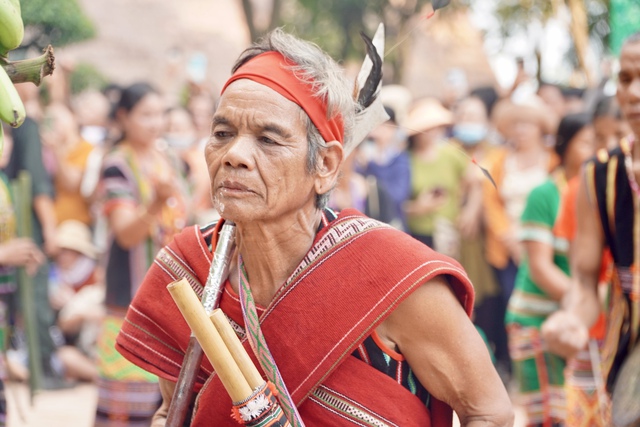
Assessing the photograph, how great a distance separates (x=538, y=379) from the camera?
5871mm

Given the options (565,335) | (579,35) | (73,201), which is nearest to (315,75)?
(565,335)

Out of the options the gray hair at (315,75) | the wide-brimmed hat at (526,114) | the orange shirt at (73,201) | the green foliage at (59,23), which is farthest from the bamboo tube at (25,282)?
the green foliage at (59,23)

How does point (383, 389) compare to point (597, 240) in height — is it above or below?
above

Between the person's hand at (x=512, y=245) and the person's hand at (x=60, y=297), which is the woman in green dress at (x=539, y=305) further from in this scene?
the person's hand at (x=60, y=297)

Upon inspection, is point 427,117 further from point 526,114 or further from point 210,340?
point 210,340

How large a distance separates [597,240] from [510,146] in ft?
15.0

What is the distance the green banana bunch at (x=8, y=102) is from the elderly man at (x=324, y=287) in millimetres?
671

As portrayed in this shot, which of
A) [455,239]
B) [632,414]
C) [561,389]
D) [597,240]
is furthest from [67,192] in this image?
[632,414]

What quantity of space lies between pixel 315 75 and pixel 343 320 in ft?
2.25

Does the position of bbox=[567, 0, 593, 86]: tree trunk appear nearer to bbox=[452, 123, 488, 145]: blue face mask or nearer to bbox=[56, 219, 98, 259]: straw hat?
bbox=[452, 123, 488, 145]: blue face mask

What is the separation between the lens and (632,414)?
3.72 m

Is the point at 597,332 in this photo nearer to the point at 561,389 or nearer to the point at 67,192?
the point at 561,389

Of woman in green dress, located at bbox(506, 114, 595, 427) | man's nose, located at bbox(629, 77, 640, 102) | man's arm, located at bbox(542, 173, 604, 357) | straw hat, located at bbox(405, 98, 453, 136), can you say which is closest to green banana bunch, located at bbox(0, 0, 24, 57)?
man's nose, located at bbox(629, 77, 640, 102)

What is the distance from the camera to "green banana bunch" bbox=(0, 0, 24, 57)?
2127 millimetres
